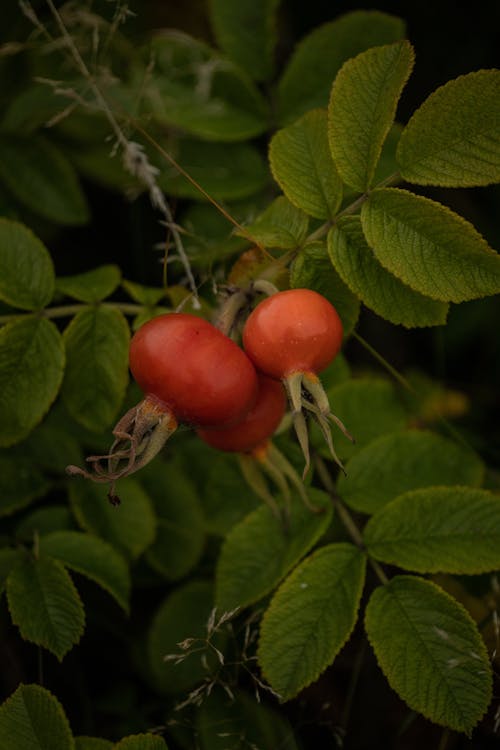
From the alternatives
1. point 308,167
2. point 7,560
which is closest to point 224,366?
point 308,167

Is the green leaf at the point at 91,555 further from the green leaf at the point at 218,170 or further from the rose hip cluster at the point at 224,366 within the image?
the green leaf at the point at 218,170

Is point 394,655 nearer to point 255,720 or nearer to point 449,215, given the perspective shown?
point 255,720

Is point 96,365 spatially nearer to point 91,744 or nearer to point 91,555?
point 91,555

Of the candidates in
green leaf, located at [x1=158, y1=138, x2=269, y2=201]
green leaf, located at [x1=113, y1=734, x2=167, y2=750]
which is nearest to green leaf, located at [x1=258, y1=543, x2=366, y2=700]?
green leaf, located at [x1=113, y1=734, x2=167, y2=750]

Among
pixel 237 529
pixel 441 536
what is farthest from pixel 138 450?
pixel 441 536

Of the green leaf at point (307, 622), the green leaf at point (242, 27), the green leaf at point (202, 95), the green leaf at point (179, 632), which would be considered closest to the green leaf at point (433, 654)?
the green leaf at point (307, 622)

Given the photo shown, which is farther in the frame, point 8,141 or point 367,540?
point 8,141
